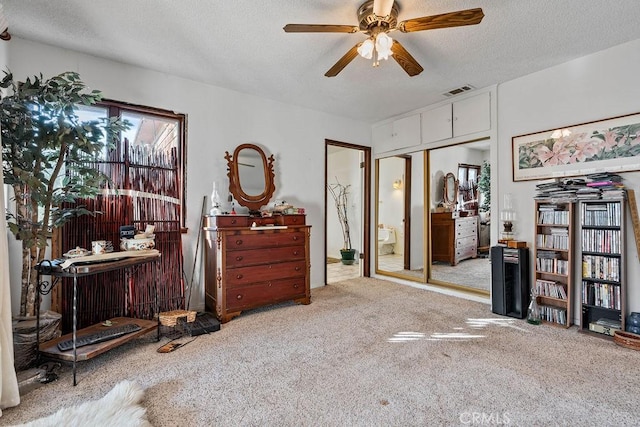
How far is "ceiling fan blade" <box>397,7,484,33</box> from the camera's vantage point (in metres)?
1.80

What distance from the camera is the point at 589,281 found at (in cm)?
273

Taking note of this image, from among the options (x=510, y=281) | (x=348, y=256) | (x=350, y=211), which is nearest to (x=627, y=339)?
(x=510, y=281)

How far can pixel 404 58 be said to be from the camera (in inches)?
92.6

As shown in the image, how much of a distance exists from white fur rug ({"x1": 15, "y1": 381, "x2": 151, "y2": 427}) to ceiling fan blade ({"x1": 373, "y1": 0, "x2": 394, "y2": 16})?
8.69 feet

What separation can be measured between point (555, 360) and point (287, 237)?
2599mm

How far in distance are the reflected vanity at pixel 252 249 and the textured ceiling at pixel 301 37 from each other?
110 centimetres

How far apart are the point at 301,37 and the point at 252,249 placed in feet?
6.83

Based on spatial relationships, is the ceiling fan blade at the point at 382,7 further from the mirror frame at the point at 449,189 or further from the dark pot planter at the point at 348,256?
the dark pot planter at the point at 348,256

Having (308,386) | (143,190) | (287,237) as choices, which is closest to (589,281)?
(308,386)

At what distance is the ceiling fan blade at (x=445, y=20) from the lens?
1.80 meters

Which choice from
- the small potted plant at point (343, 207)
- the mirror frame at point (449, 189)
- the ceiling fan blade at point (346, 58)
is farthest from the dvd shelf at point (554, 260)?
the small potted plant at point (343, 207)

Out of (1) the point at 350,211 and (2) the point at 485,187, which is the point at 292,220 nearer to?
(2) the point at 485,187

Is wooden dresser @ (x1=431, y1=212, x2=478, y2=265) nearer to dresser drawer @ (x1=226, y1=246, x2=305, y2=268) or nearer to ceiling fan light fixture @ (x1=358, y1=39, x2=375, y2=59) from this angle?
dresser drawer @ (x1=226, y1=246, x2=305, y2=268)

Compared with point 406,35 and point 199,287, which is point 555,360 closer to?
point 406,35
